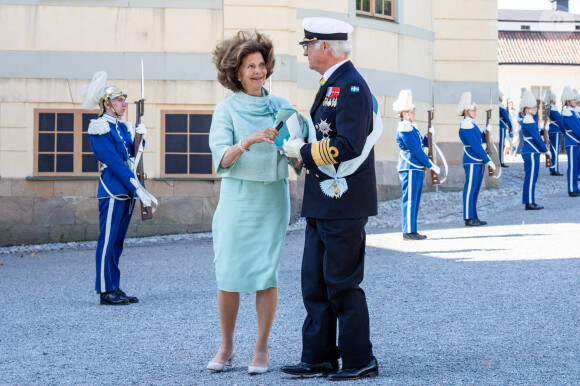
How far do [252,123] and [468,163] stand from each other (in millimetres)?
8876

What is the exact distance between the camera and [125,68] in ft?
46.9

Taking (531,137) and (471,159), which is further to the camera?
(531,137)

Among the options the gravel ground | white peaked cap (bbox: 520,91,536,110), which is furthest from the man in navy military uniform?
white peaked cap (bbox: 520,91,536,110)

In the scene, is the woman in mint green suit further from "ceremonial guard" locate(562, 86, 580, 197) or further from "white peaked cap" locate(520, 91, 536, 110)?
"ceremonial guard" locate(562, 86, 580, 197)

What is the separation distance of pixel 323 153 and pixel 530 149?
1187 cm

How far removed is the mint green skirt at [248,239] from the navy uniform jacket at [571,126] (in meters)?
14.0

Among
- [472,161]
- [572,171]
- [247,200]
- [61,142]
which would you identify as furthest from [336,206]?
[572,171]

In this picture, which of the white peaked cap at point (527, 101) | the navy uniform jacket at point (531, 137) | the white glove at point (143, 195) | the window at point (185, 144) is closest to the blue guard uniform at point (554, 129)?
the white peaked cap at point (527, 101)

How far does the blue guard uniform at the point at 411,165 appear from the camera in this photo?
1150 centimetres

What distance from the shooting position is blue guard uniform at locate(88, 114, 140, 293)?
24.8 ft

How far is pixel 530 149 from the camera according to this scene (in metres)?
15.7

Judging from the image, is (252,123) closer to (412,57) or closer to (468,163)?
(468,163)

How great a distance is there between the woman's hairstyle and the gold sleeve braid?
70 cm

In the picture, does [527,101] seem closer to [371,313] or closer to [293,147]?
[371,313]
